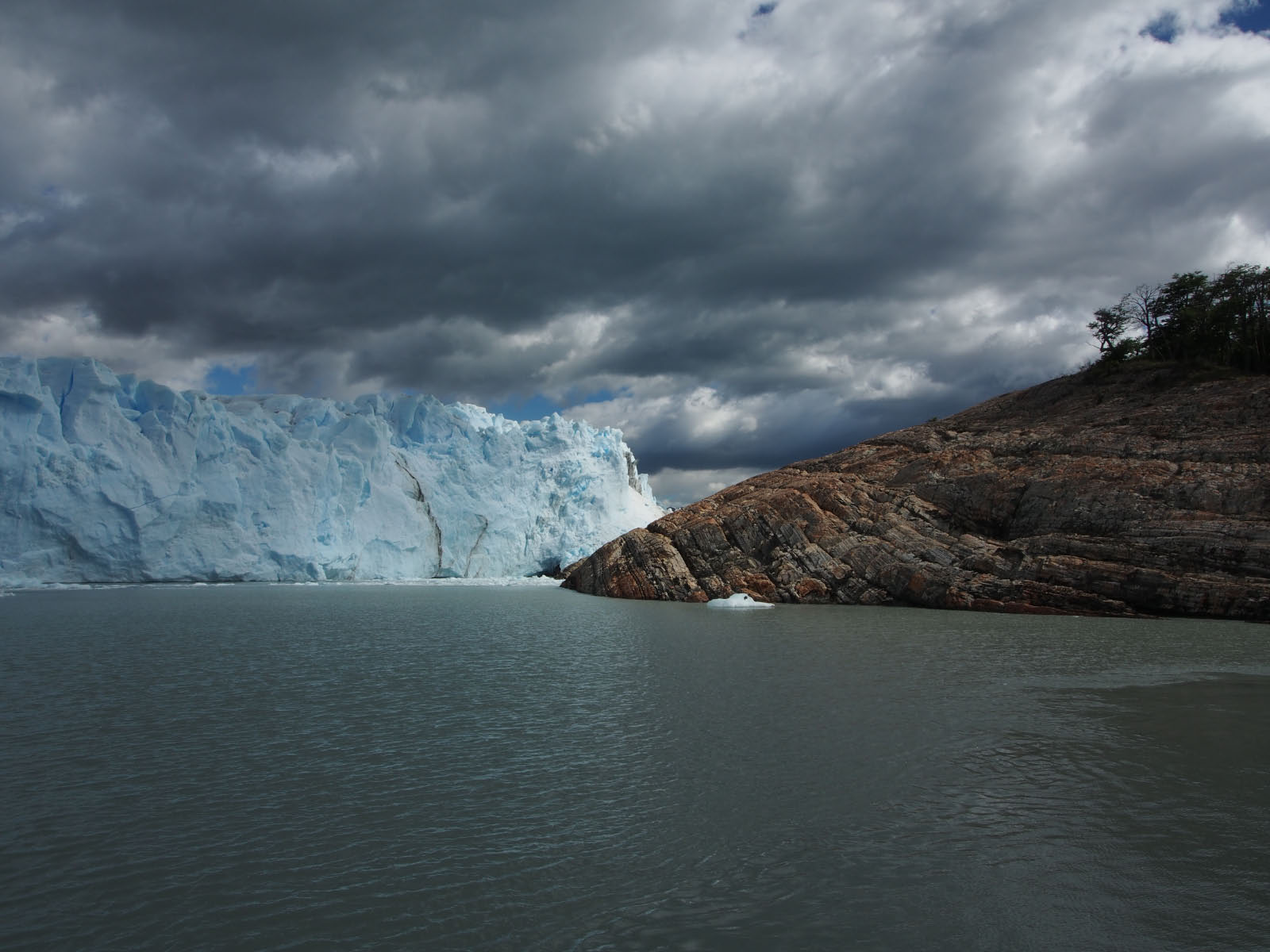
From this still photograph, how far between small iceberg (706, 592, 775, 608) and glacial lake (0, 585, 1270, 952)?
16.1m

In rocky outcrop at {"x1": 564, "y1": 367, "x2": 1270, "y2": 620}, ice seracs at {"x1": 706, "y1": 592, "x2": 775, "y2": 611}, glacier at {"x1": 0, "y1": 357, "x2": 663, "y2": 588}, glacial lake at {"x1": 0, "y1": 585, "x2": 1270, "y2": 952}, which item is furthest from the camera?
glacier at {"x1": 0, "y1": 357, "x2": 663, "y2": 588}

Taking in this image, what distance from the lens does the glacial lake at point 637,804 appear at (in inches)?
199

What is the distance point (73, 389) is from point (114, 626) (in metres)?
28.9

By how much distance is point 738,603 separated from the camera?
1240 inches

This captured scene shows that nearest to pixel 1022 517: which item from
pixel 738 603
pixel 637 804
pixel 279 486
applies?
pixel 738 603

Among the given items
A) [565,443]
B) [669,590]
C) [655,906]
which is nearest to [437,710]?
[655,906]

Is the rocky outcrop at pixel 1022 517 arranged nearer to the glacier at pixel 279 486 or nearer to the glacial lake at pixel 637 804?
the glacial lake at pixel 637 804

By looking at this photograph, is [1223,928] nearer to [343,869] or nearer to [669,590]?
[343,869]

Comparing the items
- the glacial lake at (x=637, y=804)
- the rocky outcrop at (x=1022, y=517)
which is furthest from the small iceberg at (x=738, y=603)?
the glacial lake at (x=637, y=804)

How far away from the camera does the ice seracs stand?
3122cm

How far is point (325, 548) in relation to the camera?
4844 centimetres

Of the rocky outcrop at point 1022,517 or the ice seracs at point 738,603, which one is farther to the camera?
the ice seracs at point 738,603

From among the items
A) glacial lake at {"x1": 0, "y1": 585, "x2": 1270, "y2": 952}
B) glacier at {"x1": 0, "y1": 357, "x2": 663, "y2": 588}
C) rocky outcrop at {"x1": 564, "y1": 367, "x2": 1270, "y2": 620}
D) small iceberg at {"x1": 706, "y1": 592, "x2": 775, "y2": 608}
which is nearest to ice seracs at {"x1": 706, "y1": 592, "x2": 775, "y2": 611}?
small iceberg at {"x1": 706, "y1": 592, "x2": 775, "y2": 608}

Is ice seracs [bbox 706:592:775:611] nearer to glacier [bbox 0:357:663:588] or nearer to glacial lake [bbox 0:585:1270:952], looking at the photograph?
glacial lake [bbox 0:585:1270:952]
